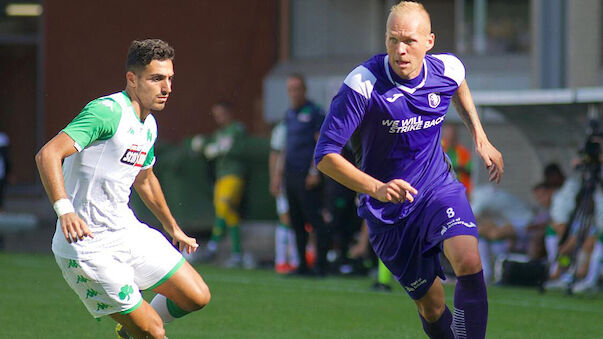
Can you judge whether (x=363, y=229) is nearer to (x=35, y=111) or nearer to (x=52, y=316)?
(x=52, y=316)

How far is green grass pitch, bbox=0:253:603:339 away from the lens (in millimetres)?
8805

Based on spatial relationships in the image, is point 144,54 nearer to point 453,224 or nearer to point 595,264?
point 453,224

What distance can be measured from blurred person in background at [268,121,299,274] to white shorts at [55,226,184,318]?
7.20m

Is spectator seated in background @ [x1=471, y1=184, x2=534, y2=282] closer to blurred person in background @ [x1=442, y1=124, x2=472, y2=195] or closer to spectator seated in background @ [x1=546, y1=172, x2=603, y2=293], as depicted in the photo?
blurred person in background @ [x1=442, y1=124, x2=472, y2=195]

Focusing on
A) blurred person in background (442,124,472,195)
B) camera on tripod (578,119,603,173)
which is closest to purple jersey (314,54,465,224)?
camera on tripod (578,119,603,173)

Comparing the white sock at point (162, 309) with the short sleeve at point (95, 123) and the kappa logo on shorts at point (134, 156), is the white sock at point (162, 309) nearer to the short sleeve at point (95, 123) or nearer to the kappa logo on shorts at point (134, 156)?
the kappa logo on shorts at point (134, 156)

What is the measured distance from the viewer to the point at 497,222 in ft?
43.6

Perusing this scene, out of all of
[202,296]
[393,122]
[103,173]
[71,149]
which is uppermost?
[393,122]

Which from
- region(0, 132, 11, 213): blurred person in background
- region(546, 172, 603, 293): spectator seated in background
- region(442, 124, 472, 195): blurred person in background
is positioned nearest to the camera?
region(546, 172, 603, 293): spectator seated in background

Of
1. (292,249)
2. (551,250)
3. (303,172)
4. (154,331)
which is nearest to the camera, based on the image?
(154,331)

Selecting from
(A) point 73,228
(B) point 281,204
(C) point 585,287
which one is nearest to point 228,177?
(B) point 281,204

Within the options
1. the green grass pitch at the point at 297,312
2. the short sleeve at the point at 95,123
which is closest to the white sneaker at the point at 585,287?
the green grass pitch at the point at 297,312

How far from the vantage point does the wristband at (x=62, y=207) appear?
558 cm

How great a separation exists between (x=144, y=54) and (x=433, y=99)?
65.8 inches
